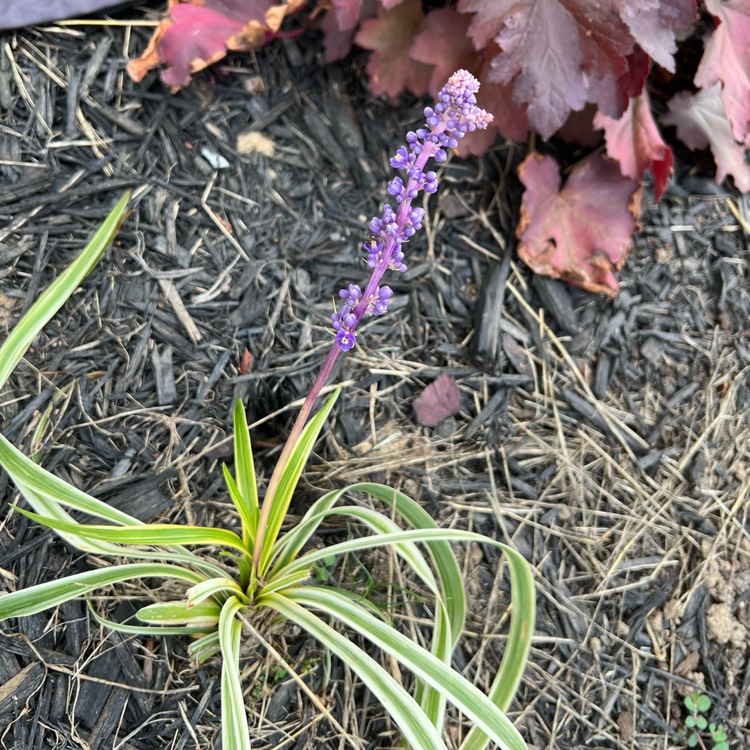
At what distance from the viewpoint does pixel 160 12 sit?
4.91ft

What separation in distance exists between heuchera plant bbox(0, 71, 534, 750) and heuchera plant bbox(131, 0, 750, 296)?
42 cm

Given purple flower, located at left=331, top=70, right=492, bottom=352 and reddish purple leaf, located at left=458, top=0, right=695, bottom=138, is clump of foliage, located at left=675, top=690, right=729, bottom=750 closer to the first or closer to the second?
purple flower, located at left=331, top=70, right=492, bottom=352

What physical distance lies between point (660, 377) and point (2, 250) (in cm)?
145

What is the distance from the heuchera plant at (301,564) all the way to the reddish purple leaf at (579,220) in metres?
0.54

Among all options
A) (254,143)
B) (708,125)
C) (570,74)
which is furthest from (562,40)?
(254,143)

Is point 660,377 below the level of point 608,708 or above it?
above

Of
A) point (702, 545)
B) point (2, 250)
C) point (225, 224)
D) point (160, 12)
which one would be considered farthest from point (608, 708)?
point (160, 12)

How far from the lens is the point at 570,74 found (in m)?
1.35

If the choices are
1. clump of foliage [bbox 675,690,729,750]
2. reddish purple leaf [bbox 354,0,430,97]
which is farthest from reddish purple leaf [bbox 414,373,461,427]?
clump of foliage [bbox 675,690,729,750]

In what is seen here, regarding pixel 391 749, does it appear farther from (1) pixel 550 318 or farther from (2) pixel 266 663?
(1) pixel 550 318

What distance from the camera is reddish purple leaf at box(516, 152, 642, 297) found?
5.19 ft

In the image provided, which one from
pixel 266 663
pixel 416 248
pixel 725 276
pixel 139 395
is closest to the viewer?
pixel 266 663

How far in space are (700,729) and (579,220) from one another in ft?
3.63

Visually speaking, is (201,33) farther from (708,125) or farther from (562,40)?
(708,125)
